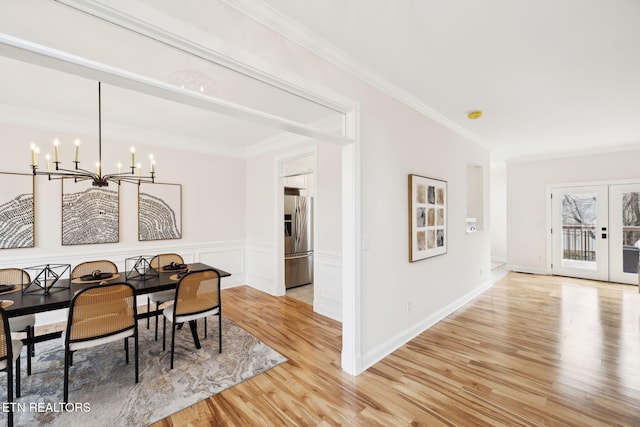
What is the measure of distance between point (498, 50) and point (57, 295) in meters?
4.15

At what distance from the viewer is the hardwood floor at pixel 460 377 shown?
1923 mm

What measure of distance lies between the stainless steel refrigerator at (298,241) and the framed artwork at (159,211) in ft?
6.06

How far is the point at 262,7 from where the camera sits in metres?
1.74

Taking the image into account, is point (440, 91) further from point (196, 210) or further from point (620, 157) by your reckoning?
point (620, 157)

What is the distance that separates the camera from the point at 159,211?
450 centimetres

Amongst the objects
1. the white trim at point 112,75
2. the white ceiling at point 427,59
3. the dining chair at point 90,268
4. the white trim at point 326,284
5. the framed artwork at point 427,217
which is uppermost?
the white ceiling at point 427,59

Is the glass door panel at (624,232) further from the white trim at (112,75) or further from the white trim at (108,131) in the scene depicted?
the white trim at (112,75)

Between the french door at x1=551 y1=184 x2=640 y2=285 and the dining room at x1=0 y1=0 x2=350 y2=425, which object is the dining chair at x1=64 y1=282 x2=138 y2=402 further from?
the french door at x1=551 y1=184 x2=640 y2=285

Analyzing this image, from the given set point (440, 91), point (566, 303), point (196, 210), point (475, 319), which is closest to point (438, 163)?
point (440, 91)

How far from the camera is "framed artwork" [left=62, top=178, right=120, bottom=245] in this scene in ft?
12.2

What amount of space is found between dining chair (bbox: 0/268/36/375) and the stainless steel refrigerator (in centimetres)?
324

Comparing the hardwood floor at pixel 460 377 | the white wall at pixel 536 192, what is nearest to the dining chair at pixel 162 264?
the hardwood floor at pixel 460 377

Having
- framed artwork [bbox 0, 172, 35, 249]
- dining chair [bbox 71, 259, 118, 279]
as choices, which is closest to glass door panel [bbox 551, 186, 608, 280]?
dining chair [bbox 71, 259, 118, 279]

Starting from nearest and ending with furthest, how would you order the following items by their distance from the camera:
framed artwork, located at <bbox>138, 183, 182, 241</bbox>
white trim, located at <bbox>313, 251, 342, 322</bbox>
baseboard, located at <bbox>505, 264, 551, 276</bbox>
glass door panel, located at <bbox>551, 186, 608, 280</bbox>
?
white trim, located at <bbox>313, 251, 342, 322</bbox>
framed artwork, located at <bbox>138, 183, 182, 241</bbox>
glass door panel, located at <bbox>551, 186, 608, 280</bbox>
baseboard, located at <bbox>505, 264, 551, 276</bbox>
